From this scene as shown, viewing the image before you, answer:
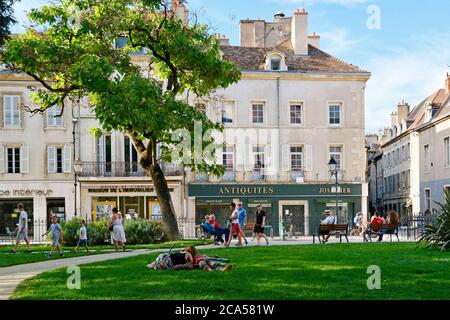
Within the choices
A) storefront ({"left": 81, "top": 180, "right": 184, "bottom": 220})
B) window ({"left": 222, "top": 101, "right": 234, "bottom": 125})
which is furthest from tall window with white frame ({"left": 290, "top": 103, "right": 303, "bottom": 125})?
storefront ({"left": 81, "top": 180, "right": 184, "bottom": 220})

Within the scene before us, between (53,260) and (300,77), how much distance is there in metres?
27.7

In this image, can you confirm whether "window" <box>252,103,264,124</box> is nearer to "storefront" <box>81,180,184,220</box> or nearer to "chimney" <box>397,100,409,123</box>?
"storefront" <box>81,180,184,220</box>

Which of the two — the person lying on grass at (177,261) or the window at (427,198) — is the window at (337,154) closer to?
the window at (427,198)

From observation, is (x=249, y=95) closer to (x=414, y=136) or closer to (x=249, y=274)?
(x=414, y=136)

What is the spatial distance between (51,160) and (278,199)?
564 inches

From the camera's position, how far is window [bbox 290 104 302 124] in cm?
4372

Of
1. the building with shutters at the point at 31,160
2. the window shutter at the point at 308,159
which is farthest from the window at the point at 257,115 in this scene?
the building with shutters at the point at 31,160

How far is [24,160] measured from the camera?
4128cm

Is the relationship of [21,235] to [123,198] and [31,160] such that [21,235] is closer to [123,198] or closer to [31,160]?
[123,198]

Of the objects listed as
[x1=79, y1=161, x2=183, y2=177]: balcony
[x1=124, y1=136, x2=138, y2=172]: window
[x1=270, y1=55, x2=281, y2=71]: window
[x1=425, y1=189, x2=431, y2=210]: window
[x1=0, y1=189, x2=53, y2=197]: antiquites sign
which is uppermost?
[x1=270, y1=55, x2=281, y2=71]: window

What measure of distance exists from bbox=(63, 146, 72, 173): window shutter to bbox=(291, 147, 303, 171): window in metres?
13.9

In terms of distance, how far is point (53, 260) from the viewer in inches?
746

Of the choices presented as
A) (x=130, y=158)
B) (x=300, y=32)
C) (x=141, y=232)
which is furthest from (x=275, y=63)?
(x=141, y=232)
